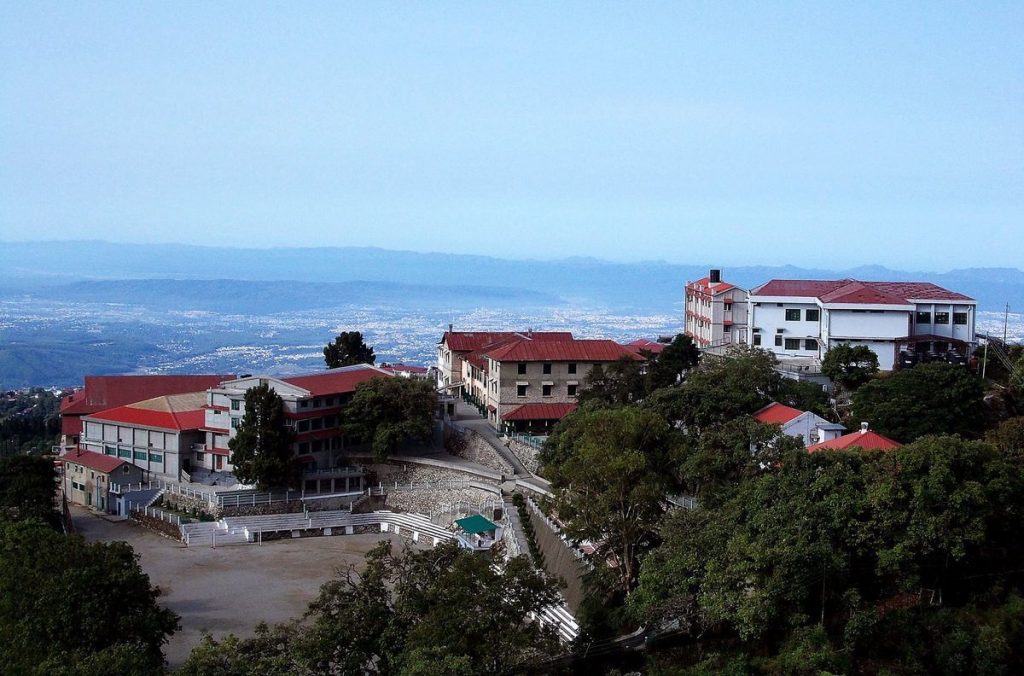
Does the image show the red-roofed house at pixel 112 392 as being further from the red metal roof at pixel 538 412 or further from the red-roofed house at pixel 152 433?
the red metal roof at pixel 538 412

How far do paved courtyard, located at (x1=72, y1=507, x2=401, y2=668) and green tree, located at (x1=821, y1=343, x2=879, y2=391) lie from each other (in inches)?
613

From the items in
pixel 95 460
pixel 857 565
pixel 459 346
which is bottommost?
pixel 95 460

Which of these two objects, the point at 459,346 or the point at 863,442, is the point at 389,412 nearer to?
the point at 459,346

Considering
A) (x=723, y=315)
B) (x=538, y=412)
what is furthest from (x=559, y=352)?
(x=723, y=315)

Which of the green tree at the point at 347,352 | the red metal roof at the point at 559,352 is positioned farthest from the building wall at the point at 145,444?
the green tree at the point at 347,352

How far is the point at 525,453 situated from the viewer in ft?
136

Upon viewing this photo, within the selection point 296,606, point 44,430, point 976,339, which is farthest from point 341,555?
point 44,430

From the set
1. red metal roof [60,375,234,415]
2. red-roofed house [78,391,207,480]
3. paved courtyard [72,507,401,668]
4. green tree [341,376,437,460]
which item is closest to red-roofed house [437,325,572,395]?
green tree [341,376,437,460]

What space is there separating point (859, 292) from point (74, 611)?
29.9 m

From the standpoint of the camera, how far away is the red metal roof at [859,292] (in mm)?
41094

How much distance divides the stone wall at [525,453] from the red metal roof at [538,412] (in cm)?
133

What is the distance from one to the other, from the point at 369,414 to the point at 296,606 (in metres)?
11.7

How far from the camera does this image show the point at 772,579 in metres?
21.7

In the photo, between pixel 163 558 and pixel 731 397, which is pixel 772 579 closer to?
pixel 731 397
